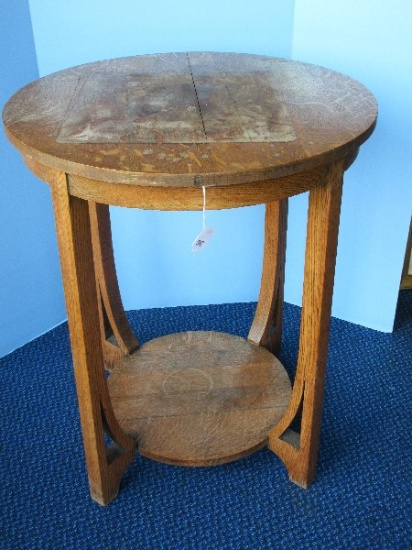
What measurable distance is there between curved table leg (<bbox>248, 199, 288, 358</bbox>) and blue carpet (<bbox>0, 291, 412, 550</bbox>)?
137 millimetres

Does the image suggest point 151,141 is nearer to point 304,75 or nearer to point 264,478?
point 304,75

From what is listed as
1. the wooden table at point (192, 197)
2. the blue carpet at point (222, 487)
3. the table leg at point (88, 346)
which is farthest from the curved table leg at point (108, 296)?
the table leg at point (88, 346)

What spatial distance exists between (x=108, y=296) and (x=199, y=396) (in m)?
0.40

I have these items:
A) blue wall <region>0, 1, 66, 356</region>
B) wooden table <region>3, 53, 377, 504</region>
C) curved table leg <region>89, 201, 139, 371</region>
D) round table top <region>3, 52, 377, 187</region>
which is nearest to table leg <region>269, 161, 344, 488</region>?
wooden table <region>3, 53, 377, 504</region>

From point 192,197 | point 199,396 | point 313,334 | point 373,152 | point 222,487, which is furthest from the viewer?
point 373,152

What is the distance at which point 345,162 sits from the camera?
125 cm

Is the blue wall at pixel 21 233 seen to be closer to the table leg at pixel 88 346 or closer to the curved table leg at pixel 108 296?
the curved table leg at pixel 108 296

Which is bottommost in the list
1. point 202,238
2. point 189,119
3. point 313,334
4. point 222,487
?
point 222,487

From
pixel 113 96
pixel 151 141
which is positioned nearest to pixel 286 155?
pixel 151 141

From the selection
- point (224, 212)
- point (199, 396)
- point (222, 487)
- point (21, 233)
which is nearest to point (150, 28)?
point (224, 212)

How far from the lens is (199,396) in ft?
5.99

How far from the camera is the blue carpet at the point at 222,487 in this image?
1.53 m

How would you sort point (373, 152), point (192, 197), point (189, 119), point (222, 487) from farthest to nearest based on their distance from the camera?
point (373, 152)
point (222, 487)
point (189, 119)
point (192, 197)

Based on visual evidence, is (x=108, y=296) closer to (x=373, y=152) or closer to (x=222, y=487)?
(x=222, y=487)
